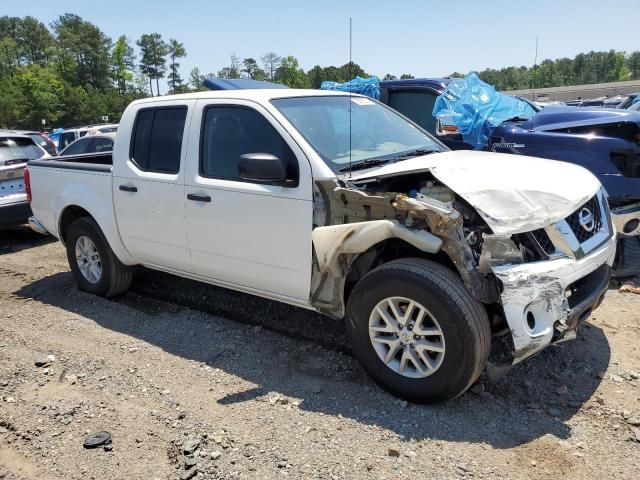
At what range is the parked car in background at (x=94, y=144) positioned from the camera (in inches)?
431

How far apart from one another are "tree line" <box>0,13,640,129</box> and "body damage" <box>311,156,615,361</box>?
54970 mm

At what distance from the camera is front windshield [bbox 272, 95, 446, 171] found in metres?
3.95

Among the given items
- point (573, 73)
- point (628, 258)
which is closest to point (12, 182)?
point (628, 258)

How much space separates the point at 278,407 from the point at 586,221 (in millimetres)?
2295

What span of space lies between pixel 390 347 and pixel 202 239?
1.77 m

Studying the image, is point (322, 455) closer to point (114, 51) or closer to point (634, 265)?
point (634, 265)

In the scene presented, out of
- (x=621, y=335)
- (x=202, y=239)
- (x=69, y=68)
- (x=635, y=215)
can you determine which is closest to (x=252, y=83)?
(x=202, y=239)

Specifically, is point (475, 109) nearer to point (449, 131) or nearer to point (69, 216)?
point (449, 131)

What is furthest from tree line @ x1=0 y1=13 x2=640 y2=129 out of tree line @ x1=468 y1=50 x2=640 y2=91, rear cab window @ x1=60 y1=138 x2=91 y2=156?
rear cab window @ x1=60 y1=138 x2=91 y2=156

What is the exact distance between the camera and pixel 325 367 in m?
4.02

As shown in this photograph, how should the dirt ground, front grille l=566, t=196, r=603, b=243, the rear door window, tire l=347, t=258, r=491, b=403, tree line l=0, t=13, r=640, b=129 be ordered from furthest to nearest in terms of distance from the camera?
tree line l=0, t=13, r=640, b=129, the rear door window, front grille l=566, t=196, r=603, b=243, tire l=347, t=258, r=491, b=403, the dirt ground

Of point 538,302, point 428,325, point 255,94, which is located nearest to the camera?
point 538,302

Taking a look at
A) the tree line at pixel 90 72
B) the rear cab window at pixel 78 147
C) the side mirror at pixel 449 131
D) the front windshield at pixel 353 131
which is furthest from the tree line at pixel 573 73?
the front windshield at pixel 353 131

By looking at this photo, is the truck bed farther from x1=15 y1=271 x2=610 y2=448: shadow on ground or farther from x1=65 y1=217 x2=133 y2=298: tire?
x1=15 y1=271 x2=610 y2=448: shadow on ground
